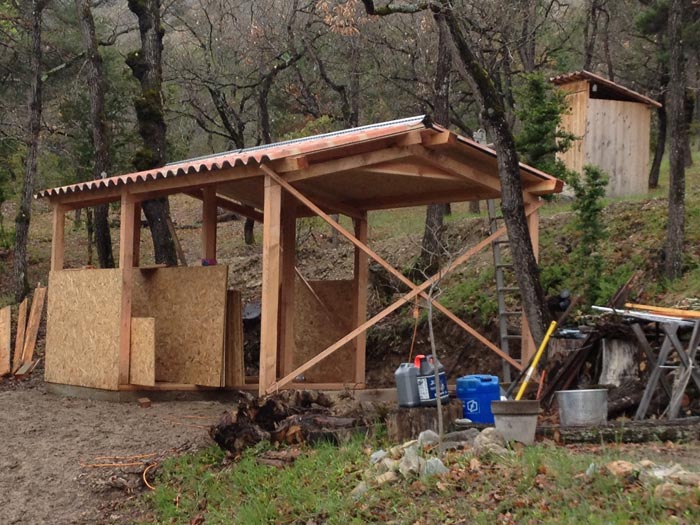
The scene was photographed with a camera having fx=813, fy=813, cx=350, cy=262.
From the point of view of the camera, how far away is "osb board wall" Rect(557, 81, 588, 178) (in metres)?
19.4

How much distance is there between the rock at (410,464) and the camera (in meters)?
5.70

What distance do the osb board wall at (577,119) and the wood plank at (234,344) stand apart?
10.8 metres

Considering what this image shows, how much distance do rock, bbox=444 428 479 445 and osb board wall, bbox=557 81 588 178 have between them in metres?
13.7

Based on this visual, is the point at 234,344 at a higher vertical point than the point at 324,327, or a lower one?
lower

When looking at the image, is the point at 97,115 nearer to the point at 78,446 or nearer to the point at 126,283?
the point at 126,283

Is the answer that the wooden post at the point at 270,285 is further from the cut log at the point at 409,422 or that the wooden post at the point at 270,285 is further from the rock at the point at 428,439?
the rock at the point at 428,439

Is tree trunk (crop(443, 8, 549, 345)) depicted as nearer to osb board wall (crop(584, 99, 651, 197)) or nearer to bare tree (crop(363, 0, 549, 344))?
bare tree (crop(363, 0, 549, 344))

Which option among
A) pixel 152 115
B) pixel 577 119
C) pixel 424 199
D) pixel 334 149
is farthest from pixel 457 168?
pixel 577 119

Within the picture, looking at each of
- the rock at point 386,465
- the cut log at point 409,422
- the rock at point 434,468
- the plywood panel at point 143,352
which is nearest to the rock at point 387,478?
the rock at point 386,465

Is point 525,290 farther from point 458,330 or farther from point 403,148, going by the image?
point 458,330

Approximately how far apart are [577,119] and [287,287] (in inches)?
424

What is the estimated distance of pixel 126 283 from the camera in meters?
11.1

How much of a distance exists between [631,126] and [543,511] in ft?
55.9

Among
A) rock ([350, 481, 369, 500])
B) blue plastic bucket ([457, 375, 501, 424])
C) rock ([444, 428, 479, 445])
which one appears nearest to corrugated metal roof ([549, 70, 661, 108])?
blue plastic bucket ([457, 375, 501, 424])
